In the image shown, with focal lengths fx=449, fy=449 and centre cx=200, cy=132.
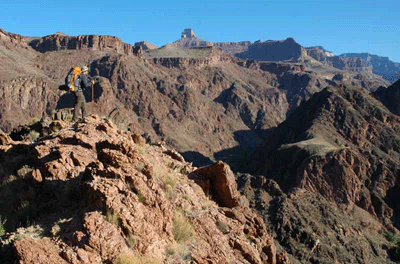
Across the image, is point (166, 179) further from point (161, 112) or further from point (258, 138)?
point (258, 138)

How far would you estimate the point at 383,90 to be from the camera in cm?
14050

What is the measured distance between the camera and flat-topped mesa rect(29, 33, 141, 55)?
606 ft

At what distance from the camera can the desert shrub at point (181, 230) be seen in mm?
8521

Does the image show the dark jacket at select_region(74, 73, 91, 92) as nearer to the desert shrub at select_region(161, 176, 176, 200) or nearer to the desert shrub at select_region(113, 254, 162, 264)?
the desert shrub at select_region(161, 176, 176, 200)

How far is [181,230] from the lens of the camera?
8.62m

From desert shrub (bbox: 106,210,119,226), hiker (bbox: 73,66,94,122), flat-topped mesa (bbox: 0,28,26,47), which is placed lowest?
desert shrub (bbox: 106,210,119,226)

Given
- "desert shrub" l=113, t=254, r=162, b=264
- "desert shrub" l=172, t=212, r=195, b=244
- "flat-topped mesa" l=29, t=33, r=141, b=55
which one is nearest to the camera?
"desert shrub" l=113, t=254, r=162, b=264

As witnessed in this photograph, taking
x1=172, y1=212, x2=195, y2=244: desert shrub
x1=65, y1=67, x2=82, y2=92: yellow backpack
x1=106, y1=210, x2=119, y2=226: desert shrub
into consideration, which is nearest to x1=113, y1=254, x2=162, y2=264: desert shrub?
x1=106, y1=210, x2=119, y2=226: desert shrub

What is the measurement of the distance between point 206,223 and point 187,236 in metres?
1.21

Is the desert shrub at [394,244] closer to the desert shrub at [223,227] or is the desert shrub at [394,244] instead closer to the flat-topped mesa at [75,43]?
the desert shrub at [223,227]

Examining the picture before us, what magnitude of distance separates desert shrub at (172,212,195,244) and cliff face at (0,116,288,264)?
2 cm

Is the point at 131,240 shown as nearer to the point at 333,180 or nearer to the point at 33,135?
the point at 33,135

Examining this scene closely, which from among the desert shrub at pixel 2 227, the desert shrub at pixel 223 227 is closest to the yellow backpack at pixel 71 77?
the desert shrub at pixel 2 227

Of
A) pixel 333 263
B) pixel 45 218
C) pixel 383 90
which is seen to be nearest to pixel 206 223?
pixel 45 218
